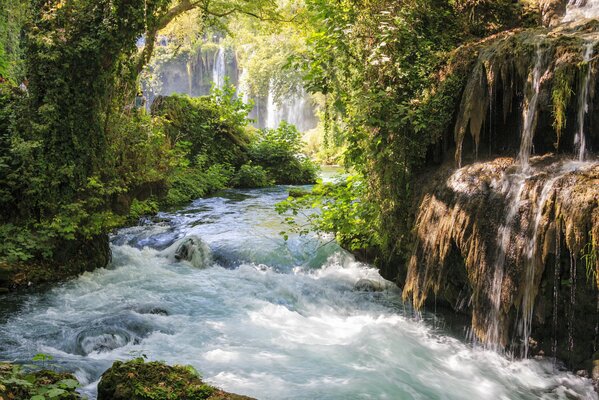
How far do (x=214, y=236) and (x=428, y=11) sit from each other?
246 inches

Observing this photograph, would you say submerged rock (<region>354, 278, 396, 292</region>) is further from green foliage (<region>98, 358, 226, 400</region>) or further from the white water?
green foliage (<region>98, 358, 226, 400</region>)

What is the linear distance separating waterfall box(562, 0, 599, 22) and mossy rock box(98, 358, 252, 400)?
674cm

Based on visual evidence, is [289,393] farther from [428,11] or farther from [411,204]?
[428,11]

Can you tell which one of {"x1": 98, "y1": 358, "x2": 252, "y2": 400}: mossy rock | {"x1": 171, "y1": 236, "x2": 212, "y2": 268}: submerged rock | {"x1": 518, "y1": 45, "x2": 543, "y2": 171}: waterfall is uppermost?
{"x1": 518, "y1": 45, "x2": 543, "y2": 171}: waterfall

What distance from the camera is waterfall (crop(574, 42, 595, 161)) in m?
4.98

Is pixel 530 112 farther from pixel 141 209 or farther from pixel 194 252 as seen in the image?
pixel 141 209

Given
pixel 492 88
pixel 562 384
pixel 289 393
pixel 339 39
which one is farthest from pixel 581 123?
pixel 289 393

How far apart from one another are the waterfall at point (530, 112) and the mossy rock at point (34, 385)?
4.83 metres

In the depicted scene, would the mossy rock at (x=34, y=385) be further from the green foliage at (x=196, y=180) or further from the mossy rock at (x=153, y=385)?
the green foliage at (x=196, y=180)

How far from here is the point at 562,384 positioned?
4738 millimetres

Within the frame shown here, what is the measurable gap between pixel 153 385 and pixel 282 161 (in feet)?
54.8

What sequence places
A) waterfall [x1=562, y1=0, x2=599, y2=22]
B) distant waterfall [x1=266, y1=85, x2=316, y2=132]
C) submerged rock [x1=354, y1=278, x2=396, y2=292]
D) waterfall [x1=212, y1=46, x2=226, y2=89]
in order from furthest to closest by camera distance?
waterfall [x1=212, y1=46, x2=226, y2=89] < distant waterfall [x1=266, y1=85, x2=316, y2=132] < submerged rock [x1=354, y1=278, x2=396, y2=292] < waterfall [x1=562, y1=0, x2=599, y2=22]

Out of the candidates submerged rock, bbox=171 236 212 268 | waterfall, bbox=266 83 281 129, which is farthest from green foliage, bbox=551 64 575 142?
waterfall, bbox=266 83 281 129

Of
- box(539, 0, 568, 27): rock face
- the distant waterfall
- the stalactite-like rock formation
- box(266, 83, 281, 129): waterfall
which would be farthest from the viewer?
box(266, 83, 281, 129): waterfall
